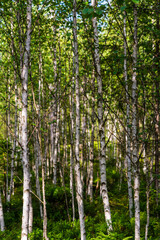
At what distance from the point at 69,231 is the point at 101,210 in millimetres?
3041

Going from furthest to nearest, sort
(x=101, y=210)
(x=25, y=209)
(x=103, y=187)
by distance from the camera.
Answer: (x=101, y=210) < (x=103, y=187) < (x=25, y=209)

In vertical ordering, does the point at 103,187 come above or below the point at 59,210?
above

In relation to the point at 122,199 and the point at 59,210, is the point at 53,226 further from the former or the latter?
the point at 122,199

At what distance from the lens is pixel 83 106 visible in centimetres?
965

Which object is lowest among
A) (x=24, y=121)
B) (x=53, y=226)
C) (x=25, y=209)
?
(x=53, y=226)

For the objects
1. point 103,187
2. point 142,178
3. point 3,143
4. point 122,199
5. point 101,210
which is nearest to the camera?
point 103,187

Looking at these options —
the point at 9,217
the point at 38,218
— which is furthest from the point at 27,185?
the point at 9,217

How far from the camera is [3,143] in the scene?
10.1 m

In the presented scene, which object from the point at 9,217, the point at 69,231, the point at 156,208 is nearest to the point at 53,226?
the point at 69,231

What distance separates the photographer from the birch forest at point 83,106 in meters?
3.85

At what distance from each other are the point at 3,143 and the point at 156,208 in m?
8.35

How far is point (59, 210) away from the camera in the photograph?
31.0 feet

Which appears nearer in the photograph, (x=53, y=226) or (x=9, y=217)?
(x=53, y=226)

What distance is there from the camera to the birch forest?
385cm
